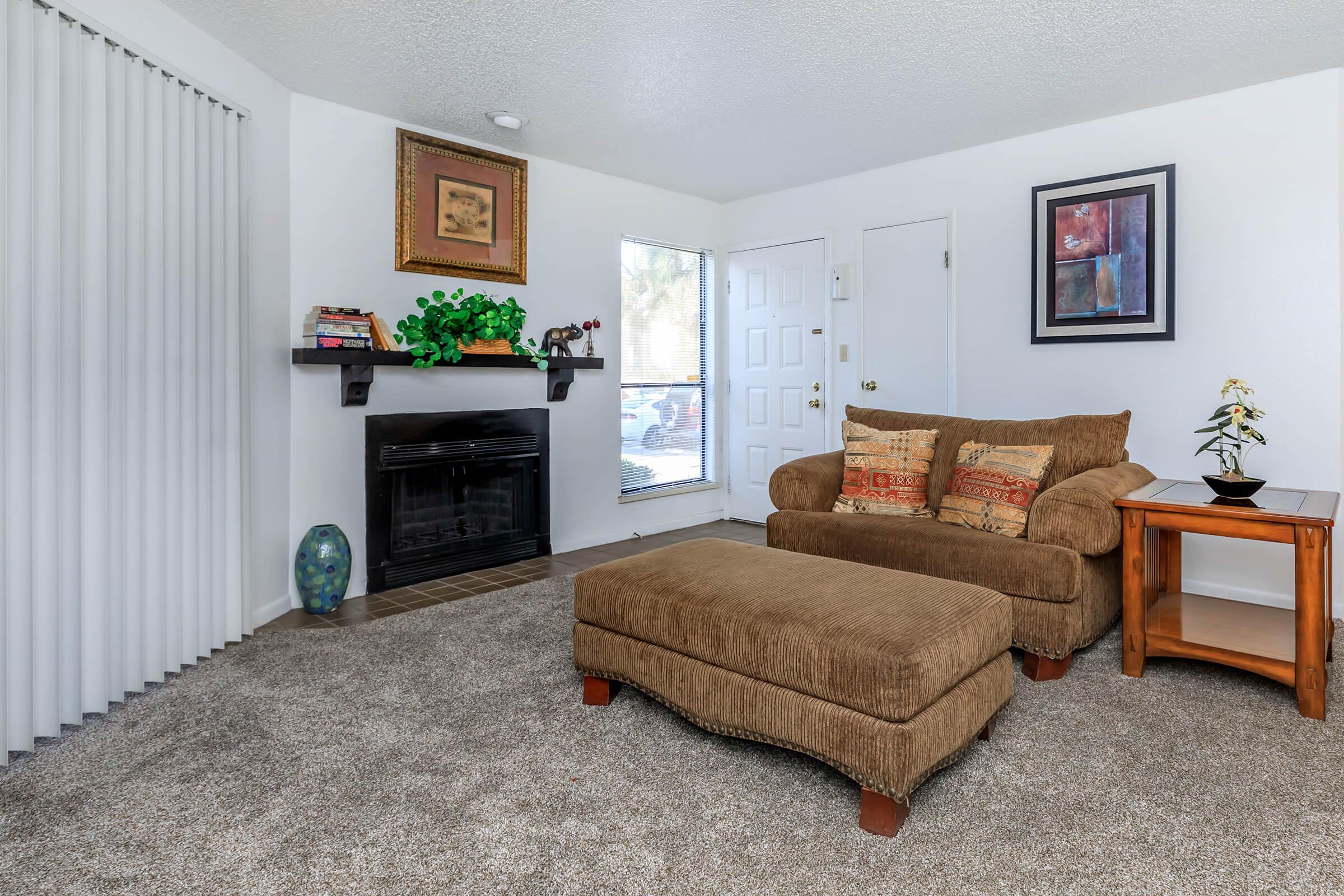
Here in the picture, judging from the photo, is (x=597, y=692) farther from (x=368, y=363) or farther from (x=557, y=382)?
(x=557, y=382)

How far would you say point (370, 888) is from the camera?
1.47 m

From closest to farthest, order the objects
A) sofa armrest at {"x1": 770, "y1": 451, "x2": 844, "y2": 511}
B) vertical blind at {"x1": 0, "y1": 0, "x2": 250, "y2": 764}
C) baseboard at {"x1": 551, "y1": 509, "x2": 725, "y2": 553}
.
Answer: vertical blind at {"x1": 0, "y1": 0, "x2": 250, "y2": 764}
sofa armrest at {"x1": 770, "y1": 451, "x2": 844, "y2": 511}
baseboard at {"x1": 551, "y1": 509, "x2": 725, "y2": 553}

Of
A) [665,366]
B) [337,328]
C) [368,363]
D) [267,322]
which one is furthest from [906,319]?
[267,322]

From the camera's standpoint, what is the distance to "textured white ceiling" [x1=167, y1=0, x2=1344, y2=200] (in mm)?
2691

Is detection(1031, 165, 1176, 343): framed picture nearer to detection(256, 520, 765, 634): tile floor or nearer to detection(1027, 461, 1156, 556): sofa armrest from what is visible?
detection(1027, 461, 1156, 556): sofa armrest

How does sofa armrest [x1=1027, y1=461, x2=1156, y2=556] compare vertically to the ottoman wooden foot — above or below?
above

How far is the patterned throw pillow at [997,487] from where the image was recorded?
2879 millimetres

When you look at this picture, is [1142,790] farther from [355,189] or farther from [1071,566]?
[355,189]

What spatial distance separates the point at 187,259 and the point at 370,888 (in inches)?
90.3

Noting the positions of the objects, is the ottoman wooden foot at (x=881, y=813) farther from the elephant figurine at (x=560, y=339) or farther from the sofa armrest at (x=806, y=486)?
the elephant figurine at (x=560, y=339)

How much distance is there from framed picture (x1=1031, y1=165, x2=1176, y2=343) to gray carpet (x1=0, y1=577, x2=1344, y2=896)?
1.88 meters

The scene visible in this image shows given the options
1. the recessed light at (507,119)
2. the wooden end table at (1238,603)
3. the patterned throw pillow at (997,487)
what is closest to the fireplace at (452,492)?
the recessed light at (507,119)

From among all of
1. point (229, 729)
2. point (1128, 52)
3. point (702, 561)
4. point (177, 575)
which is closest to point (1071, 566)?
point (702, 561)

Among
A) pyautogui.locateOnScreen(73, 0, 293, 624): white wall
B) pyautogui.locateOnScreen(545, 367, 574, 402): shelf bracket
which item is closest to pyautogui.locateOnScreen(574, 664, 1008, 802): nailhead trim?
pyautogui.locateOnScreen(73, 0, 293, 624): white wall
